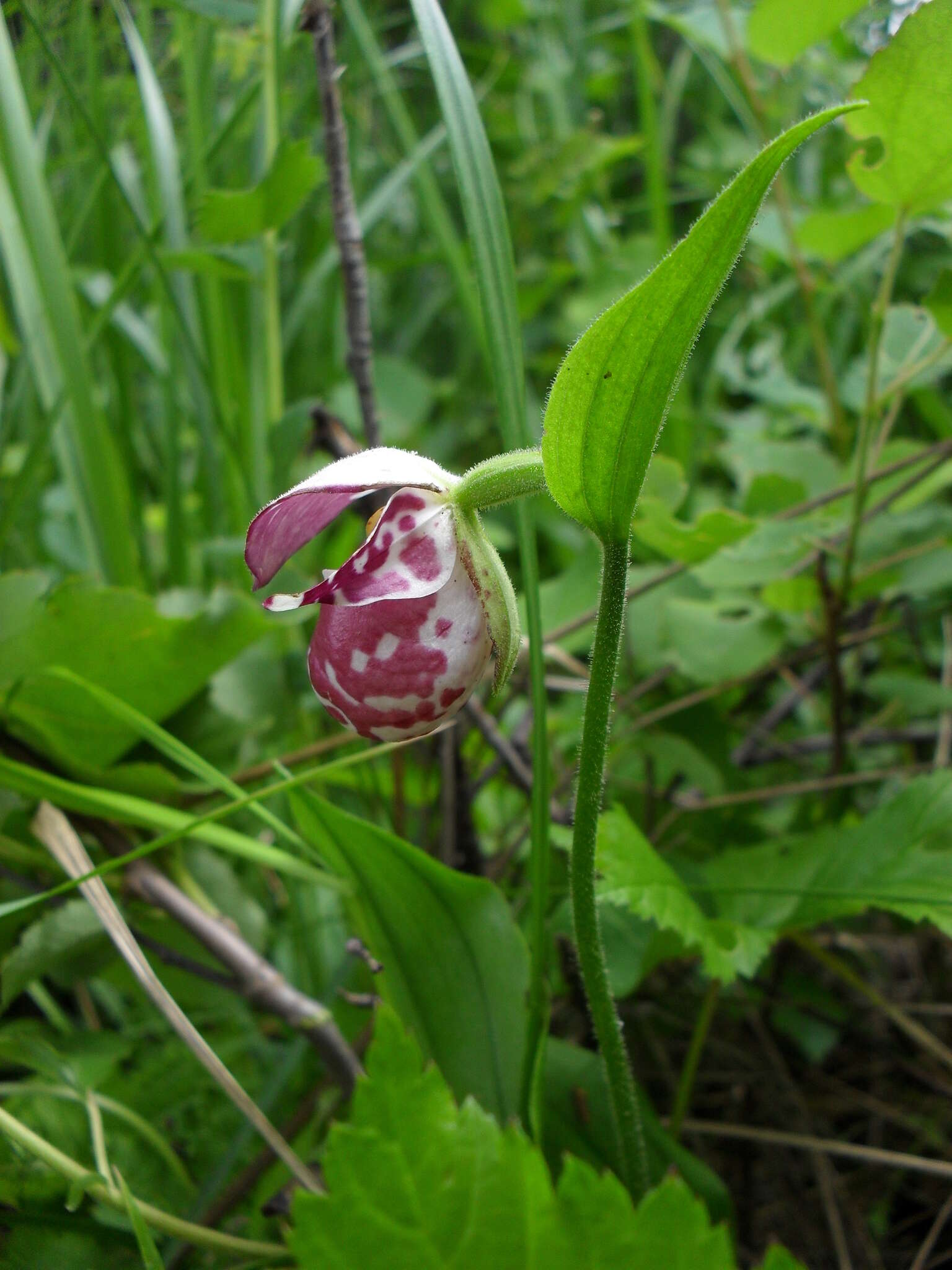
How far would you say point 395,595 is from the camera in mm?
435

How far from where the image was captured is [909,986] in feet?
2.96

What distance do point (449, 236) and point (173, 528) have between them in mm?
405

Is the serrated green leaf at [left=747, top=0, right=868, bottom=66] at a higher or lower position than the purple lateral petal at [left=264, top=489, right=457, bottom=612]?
higher

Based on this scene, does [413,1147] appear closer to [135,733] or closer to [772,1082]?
[135,733]

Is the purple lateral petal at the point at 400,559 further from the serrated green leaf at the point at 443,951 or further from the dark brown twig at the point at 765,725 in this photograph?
the dark brown twig at the point at 765,725

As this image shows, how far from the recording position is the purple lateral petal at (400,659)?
44 cm

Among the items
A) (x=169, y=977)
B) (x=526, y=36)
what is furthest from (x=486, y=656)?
(x=526, y=36)

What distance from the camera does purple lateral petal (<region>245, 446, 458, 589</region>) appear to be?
45cm

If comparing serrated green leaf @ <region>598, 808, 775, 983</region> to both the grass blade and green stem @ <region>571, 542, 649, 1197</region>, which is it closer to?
green stem @ <region>571, 542, 649, 1197</region>

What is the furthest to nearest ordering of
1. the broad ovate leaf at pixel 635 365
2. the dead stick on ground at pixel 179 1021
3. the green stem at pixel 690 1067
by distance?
the green stem at pixel 690 1067
the dead stick on ground at pixel 179 1021
the broad ovate leaf at pixel 635 365

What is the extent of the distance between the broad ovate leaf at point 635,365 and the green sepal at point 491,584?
0.08 meters

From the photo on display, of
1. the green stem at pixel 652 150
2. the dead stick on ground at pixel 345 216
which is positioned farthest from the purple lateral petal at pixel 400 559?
the green stem at pixel 652 150

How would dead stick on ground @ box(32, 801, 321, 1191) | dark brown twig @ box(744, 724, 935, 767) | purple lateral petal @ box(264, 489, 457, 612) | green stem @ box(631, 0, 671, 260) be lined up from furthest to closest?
green stem @ box(631, 0, 671, 260) → dark brown twig @ box(744, 724, 935, 767) → dead stick on ground @ box(32, 801, 321, 1191) → purple lateral petal @ box(264, 489, 457, 612)

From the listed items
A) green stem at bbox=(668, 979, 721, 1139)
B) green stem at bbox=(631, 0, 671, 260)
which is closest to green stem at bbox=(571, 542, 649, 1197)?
green stem at bbox=(668, 979, 721, 1139)
